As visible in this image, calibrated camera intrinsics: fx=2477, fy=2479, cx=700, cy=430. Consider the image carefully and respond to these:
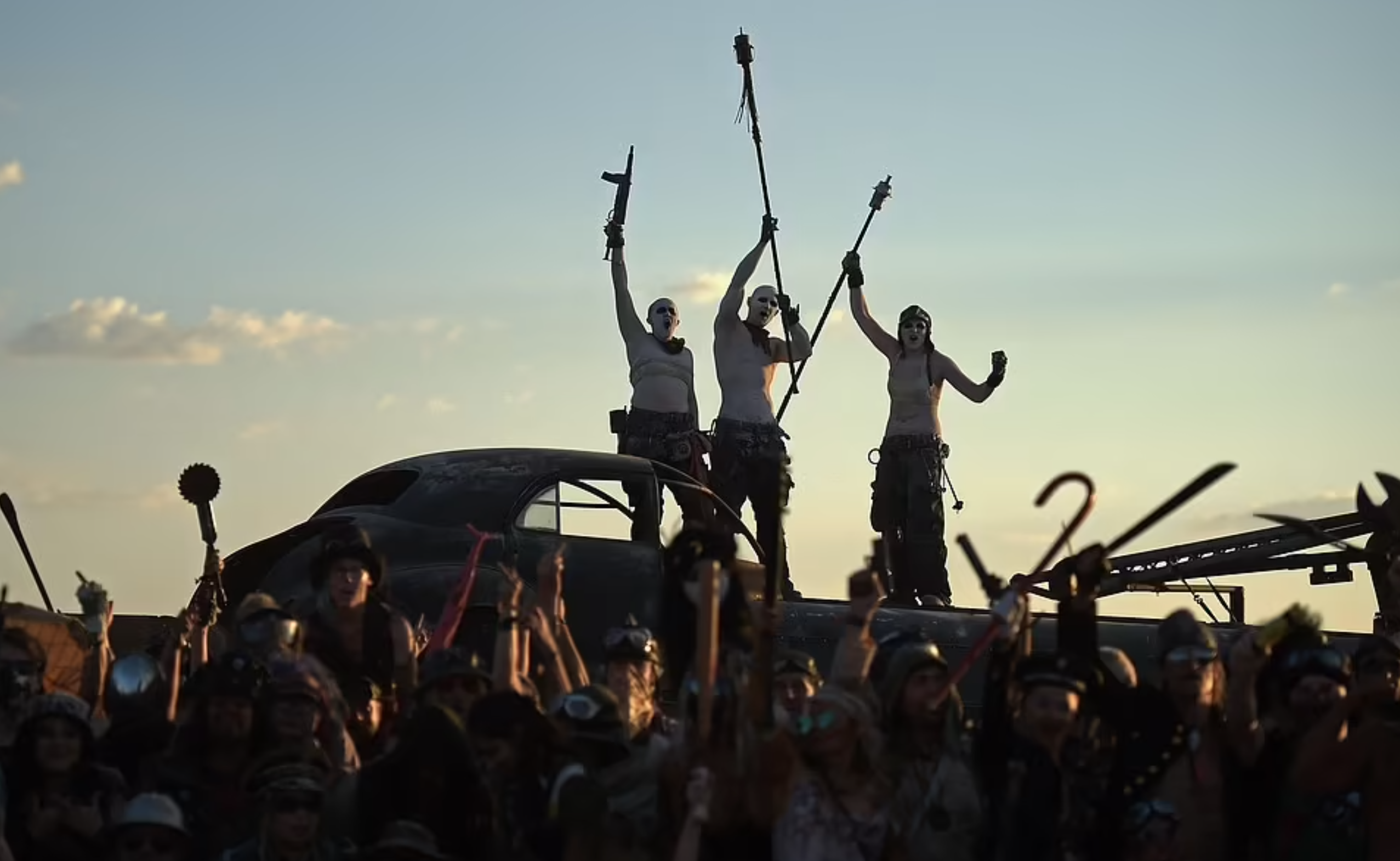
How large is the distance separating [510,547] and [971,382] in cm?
360

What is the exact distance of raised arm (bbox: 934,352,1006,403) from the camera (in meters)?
15.6

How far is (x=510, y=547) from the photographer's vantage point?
44.0 feet

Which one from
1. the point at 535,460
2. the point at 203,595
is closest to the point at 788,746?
the point at 203,595

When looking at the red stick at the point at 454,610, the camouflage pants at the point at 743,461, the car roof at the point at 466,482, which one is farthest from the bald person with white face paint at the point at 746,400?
the red stick at the point at 454,610

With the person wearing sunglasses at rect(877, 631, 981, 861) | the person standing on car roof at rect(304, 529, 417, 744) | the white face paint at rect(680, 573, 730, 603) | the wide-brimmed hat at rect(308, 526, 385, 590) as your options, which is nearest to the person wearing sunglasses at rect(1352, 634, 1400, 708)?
the person wearing sunglasses at rect(877, 631, 981, 861)

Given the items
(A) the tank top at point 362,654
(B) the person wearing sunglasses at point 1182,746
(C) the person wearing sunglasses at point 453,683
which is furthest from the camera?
(A) the tank top at point 362,654

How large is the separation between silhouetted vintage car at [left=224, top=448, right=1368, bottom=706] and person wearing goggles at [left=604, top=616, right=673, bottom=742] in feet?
11.7

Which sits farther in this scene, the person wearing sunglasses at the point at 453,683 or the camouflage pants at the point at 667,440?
the camouflage pants at the point at 667,440

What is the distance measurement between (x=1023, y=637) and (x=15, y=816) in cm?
355

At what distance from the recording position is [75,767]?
8.41m

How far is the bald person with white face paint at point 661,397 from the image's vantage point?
49.5 feet

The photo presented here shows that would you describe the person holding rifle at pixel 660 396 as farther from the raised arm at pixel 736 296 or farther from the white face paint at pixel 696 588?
the white face paint at pixel 696 588

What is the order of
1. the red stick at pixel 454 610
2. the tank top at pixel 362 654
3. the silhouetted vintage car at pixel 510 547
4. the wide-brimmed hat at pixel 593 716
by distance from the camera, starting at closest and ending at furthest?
1. the wide-brimmed hat at pixel 593 716
2. the tank top at pixel 362 654
3. the red stick at pixel 454 610
4. the silhouetted vintage car at pixel 510 547

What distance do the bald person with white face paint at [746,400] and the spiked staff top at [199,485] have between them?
4.34 meters
